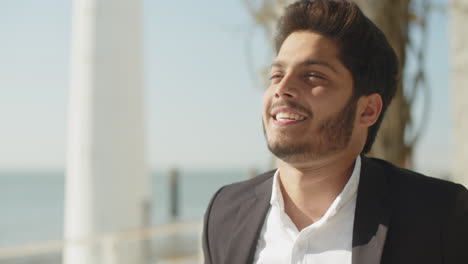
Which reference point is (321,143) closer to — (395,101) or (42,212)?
(395,101)

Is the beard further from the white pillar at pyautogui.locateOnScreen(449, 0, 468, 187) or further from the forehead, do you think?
the white pillar at pyautogui.locateOnScreen(449, 0, 468, 187)

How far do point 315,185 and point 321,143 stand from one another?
0.09 meters

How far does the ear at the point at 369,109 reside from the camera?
902 millimetres

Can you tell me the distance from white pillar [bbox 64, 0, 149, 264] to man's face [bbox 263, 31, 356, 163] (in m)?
5.37

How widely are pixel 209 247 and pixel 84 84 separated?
5484 millimetres

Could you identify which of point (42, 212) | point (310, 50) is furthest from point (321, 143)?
point (42, 212)

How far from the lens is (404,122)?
1.43 metres

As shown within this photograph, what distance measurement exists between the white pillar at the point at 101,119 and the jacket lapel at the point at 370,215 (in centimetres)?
540

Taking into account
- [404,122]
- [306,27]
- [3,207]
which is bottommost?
[3,207]

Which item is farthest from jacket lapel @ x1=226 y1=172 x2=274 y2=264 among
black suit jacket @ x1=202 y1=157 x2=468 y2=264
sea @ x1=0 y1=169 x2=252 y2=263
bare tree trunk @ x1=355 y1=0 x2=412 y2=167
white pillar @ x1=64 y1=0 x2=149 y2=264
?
sea @ x1=0 y1=169 x2=252 y2=263

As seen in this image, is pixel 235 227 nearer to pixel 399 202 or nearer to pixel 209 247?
pixel 209 247

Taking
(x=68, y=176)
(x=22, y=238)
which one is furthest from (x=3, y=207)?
(x=68, y=176)

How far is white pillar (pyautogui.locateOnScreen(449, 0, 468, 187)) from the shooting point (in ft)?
6.06

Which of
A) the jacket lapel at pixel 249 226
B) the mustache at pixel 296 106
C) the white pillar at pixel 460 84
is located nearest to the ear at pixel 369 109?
the mustache at pixel 296 106
